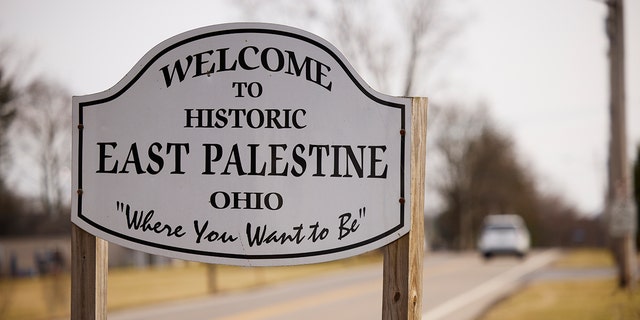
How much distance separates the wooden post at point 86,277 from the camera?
4445 millimetres

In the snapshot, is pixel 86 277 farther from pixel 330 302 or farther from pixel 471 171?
pixel 471 171

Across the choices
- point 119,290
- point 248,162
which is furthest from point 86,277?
point 119,290

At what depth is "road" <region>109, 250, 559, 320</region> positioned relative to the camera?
1681 centimetres

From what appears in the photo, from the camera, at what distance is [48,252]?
36719mm

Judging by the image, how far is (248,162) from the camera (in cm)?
439

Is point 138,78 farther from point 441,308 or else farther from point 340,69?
point 441,308

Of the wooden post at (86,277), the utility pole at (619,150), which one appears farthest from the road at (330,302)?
the wooden post at (86,277)

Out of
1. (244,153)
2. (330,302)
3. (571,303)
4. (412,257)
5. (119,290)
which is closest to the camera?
(412,257)

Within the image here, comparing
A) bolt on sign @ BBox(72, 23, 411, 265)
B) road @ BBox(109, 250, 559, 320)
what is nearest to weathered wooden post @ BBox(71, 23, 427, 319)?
bolt on sign @ BBox(72, 23, 411, 265)

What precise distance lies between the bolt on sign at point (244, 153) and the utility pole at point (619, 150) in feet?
48.4

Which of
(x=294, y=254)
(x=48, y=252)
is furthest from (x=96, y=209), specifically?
(x=48, y=252)

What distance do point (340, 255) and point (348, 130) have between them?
0.63 metres

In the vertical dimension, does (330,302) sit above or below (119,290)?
above

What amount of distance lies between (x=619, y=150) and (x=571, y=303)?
3.69 meters
